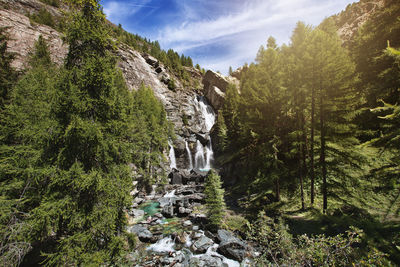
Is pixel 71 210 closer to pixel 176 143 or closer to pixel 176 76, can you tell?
pixel 176 143

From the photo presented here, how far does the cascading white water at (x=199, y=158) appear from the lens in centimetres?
3985

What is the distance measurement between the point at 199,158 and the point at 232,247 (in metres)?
31.5

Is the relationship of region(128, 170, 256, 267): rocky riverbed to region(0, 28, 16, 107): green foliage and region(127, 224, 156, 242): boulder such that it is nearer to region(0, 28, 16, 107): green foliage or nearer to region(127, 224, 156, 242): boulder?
region(127, 224, 156, 242): boulder

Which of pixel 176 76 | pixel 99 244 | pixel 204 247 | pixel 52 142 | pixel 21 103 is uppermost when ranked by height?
pixel 176 76

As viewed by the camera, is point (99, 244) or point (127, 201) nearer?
point (99, 244)

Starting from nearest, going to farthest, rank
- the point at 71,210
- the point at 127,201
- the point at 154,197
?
the point at 71,210 < the point at 127,201 < the point at 154,197

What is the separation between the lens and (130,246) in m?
8.22

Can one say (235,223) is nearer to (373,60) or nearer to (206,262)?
(206,262)

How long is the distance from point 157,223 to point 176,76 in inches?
2514

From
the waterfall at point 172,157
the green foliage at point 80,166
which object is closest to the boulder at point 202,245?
the green foliage at point 80,166

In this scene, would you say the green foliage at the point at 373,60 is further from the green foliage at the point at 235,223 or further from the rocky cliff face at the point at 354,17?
the rocky cliff face at the point at 354,17

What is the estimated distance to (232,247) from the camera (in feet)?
31.8

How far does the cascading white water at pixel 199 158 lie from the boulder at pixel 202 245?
28296mm

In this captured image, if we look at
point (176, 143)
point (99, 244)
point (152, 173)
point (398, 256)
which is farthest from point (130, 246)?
point (176, 143)
